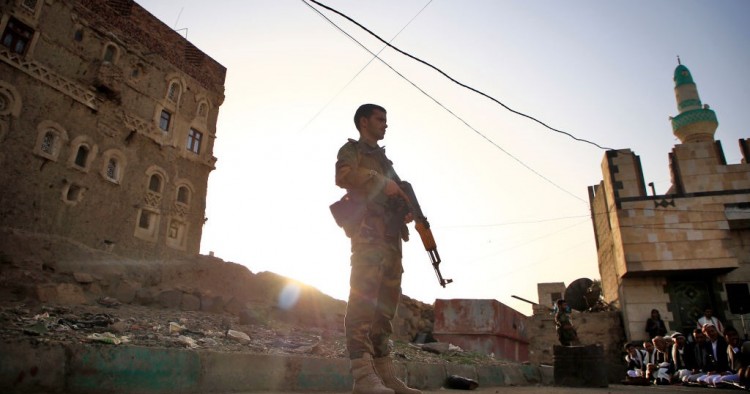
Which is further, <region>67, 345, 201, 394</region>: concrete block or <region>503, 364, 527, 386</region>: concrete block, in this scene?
<region>503, 364, 527, 386</region>: concrete block

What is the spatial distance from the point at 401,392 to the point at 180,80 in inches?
952

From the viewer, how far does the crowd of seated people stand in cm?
648

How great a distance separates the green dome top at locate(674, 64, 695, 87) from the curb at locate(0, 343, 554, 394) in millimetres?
24757

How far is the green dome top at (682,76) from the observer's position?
21438 mm

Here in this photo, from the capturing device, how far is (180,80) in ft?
75.8

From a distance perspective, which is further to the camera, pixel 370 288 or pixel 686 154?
pixel 686 154

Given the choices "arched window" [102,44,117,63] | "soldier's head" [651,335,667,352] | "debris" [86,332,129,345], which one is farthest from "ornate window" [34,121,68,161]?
"soldier's head" [651,335,667,352]

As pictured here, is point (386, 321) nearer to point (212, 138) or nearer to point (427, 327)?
point (427, 327)

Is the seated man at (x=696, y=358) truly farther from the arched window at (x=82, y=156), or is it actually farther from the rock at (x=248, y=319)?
the arched window at (x=82, y=156)

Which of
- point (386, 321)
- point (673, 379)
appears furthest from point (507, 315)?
point (386, 321)

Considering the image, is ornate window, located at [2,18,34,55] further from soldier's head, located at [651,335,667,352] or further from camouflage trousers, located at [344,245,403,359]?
soldier's head, located at [651,335,667,352]

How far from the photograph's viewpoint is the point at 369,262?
277 cm

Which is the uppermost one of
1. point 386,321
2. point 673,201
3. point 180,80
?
point 180,80

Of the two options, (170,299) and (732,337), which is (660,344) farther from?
(170,299)
